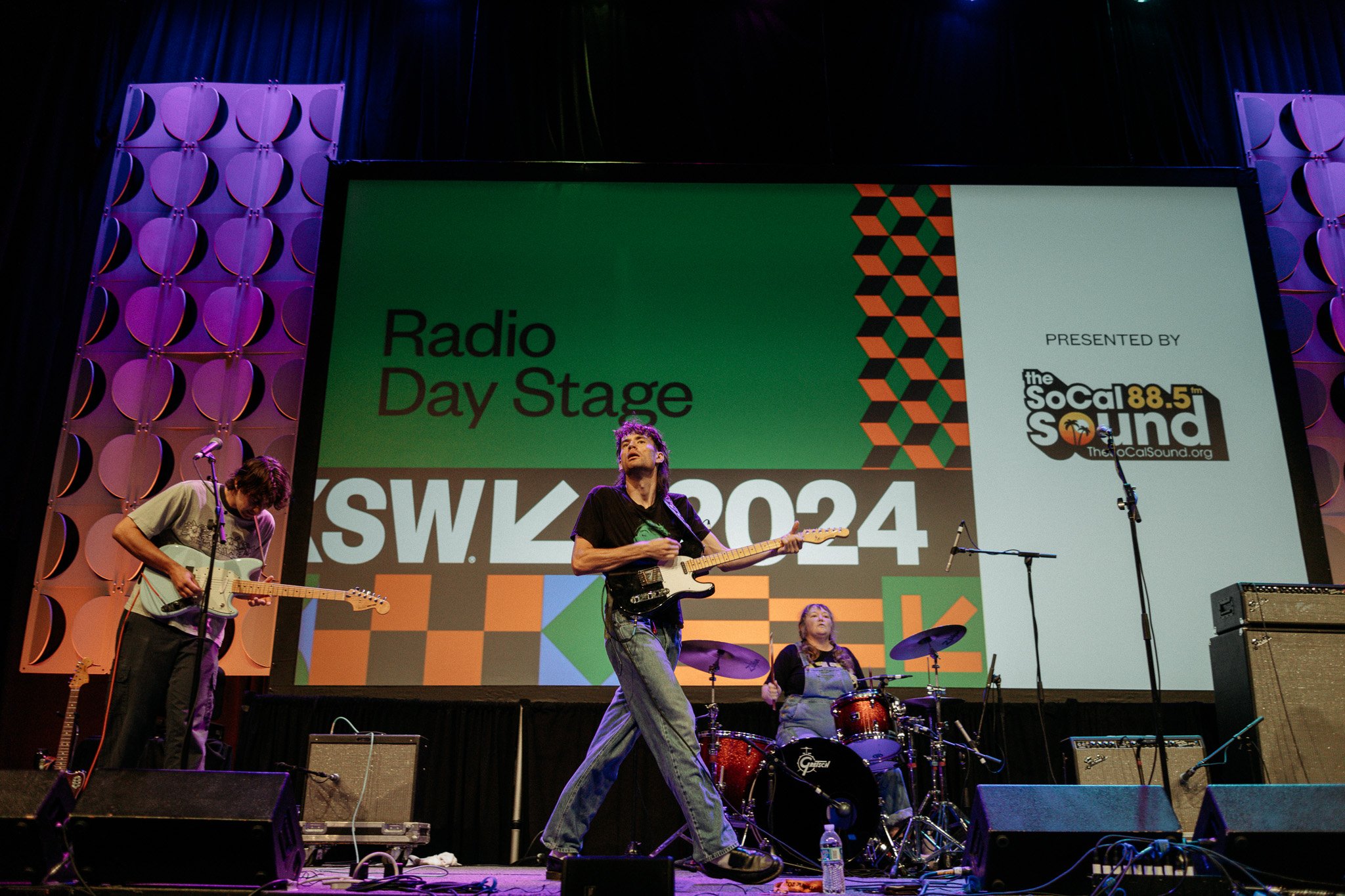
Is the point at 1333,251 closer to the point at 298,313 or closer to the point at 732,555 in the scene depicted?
the point at 732,555

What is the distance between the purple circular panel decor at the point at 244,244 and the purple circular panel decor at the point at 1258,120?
703 cm

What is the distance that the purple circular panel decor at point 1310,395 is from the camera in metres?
6.91

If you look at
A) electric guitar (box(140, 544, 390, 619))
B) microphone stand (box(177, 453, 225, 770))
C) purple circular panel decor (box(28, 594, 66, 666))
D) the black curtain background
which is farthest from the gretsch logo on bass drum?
purple circular panel decor (box(28, 594, 66, 666))

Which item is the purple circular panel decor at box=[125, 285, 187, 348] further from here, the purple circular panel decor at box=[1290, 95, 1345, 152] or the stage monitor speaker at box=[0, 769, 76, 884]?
the purple circular panel decor at box=[1290, 95, 1345, 152]

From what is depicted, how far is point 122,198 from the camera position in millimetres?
7277

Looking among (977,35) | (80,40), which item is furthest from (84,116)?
(977,35)

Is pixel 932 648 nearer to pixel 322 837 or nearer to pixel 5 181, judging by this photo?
pixel 322 837

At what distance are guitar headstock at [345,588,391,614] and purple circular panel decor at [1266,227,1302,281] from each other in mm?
6287

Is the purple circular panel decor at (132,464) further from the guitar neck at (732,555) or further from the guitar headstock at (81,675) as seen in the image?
the guitar neck at (732,555)

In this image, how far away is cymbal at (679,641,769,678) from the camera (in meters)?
5.52

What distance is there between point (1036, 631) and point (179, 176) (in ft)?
21.1

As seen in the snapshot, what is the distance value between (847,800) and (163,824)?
3.29 metres

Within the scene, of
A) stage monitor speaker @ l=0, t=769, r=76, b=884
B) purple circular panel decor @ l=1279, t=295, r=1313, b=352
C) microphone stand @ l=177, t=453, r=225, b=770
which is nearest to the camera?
stage monitor speaker @ l=0, t=769, r=76, b=884

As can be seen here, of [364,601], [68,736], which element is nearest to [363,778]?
[364,601]
